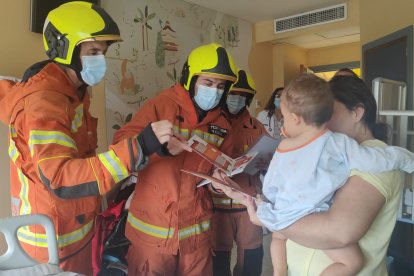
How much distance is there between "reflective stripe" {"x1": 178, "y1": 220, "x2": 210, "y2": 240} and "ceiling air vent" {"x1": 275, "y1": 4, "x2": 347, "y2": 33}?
3.56 meters

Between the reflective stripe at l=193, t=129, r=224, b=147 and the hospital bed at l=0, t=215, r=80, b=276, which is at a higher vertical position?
the reflective stripe at l=193, t=129, r=224, b=147

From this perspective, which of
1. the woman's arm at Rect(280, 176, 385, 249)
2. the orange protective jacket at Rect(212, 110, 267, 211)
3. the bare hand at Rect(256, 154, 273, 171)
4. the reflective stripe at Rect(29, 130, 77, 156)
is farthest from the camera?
the orange protective jacket at Rect(212, 110, 267, 211)

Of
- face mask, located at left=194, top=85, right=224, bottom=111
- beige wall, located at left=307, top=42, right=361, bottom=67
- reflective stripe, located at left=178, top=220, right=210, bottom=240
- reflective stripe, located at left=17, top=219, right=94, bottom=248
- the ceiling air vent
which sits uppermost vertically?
the ceiling air vent

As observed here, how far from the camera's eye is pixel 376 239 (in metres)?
1.04

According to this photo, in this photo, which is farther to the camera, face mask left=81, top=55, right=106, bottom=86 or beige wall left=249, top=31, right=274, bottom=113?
beige wall left=249, top=31, right=274, bottom=113

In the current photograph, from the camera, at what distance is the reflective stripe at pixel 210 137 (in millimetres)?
1790

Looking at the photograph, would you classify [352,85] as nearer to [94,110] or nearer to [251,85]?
[251,85]

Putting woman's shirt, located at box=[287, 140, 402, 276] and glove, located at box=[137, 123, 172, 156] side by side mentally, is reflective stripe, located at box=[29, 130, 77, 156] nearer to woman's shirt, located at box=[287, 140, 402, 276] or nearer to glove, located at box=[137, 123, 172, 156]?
glove, located at box=[137, 123, 172, 156]

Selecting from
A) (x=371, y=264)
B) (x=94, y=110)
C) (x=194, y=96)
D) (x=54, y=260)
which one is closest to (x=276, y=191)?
(x=371, y=264)

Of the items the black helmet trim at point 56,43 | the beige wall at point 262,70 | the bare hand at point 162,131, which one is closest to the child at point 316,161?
the bare hand at point 162,131

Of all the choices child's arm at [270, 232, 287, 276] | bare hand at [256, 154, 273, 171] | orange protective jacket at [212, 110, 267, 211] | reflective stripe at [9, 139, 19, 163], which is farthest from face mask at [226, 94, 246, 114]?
reflective stripe at [9, 139, 19, 163]

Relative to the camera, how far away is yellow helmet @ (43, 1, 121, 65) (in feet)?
4.45

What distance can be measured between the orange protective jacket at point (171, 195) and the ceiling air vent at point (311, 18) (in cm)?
330

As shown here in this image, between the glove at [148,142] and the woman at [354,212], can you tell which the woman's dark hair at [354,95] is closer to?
the woman at [354,212]
